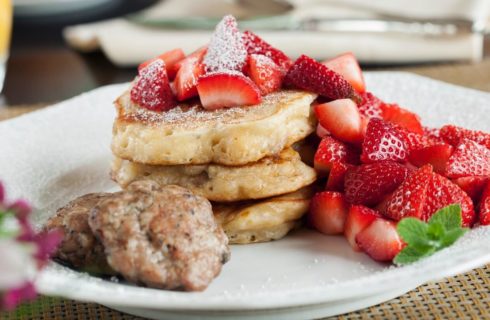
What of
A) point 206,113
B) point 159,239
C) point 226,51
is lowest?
point 159,239

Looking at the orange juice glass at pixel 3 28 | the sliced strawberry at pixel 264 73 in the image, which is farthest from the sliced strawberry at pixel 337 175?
the orange juice glass at pixel 3 28

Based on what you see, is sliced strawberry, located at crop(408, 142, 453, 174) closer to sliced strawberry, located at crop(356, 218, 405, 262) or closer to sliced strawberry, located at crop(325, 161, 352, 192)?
sliced strawberry, located at crop(325, 161, 352, 192)

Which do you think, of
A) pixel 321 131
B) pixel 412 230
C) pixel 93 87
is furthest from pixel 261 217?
pixel 93 87

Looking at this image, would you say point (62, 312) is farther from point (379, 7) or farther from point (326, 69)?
point (379, 7)

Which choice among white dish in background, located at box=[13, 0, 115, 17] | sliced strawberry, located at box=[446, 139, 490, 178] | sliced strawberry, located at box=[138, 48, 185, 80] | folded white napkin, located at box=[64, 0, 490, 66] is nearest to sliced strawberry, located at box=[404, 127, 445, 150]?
sliced strawberry, located at box=[446, 139, 490, 178]

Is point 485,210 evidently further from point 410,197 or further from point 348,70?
point 348,70

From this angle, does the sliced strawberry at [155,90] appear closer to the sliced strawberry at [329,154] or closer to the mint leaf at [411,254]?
the sliced strawberry at [329,154]
